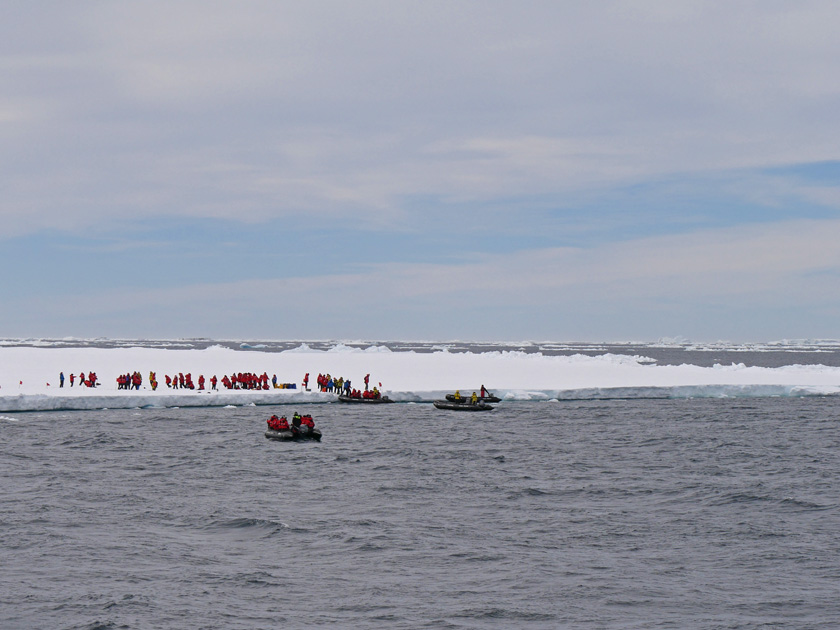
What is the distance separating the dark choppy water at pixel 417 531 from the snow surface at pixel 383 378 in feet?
36.9

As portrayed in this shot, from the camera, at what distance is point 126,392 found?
5200 cm

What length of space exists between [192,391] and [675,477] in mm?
33407

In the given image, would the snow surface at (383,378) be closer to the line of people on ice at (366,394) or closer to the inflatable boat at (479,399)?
the line of people on ice at (366,394)

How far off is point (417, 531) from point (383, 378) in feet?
158

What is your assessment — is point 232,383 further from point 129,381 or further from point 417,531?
point 417,531

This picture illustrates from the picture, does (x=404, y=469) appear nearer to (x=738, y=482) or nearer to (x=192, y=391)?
(x=738, y=482)

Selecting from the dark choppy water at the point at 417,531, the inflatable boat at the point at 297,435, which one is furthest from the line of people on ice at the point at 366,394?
the inflatable boat at the point at 297,435

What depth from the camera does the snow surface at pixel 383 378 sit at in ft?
170

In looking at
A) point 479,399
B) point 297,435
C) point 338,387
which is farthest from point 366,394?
point 297,435

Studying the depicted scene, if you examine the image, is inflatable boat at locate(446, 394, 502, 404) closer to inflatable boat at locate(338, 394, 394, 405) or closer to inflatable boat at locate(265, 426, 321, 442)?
inflatable boat at locate(338, 394, 394, 405)

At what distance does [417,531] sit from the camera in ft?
70.3

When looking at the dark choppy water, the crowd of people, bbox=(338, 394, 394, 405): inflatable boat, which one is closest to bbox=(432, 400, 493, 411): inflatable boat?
bbox=(338, 394, 394, 405): inflatable boat

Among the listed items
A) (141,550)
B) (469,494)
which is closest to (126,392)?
(469,494)

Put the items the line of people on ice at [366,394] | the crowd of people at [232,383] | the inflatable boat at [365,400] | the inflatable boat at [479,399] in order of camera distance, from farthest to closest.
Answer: the line of people on ice at [366,394] → the inflatable boat at [365,400] → the crowd of people at [232,383] → the inflatable boat at [479,399]
